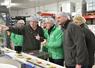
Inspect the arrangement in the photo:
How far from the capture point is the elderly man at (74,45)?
2554 millimetres

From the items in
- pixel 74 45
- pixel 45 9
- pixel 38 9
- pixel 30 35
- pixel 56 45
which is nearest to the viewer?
pixel 74 45

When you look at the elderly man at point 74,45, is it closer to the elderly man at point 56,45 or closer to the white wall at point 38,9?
the elderly man at point 56,45

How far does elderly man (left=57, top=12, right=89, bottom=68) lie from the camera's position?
2.55 meters

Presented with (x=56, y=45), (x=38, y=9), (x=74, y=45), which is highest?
(x=38, y=9)

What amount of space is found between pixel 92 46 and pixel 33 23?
129cm

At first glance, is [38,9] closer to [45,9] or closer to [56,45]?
[45,9]

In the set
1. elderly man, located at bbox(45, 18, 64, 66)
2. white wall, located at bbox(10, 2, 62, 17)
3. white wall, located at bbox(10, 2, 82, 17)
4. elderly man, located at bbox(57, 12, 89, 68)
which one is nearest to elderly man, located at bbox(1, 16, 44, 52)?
elderly man, located at bbox(45, 18, 64, 66)

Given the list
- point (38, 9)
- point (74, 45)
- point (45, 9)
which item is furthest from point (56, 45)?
point (38, 9)

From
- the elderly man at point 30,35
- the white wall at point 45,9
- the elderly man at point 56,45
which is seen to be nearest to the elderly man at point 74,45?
the elderly man at point 56,45

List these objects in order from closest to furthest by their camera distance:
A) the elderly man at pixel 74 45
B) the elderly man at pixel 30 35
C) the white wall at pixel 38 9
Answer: the elderly man at pixel 74 45 → the elderly man at pixel 30 35 → the white wall at pixel 38 9

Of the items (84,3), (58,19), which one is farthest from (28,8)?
(58,19)

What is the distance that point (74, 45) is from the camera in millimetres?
2668

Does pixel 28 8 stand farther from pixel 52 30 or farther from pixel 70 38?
pixel 70 38

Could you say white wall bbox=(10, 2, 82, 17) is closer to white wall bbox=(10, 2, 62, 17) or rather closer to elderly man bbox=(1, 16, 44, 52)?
white wall bbox=(10, 2, 62, 17)
